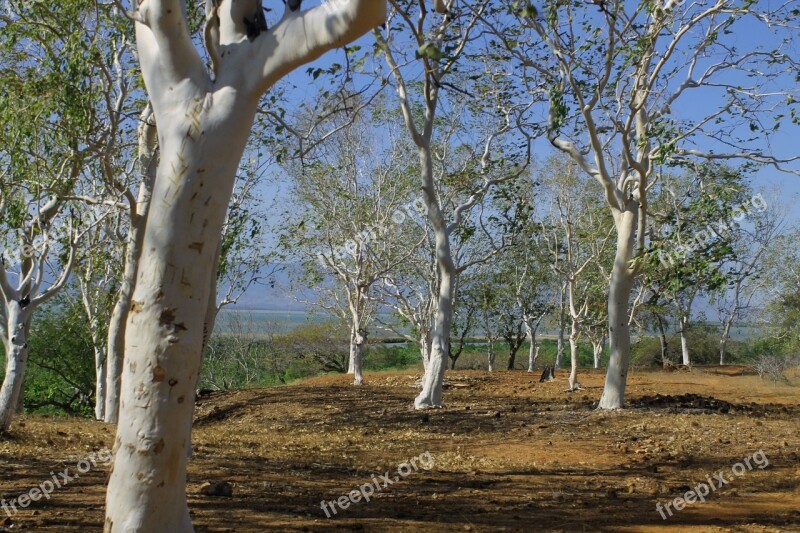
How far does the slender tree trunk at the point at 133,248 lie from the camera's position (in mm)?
8989

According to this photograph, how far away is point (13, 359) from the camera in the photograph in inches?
367

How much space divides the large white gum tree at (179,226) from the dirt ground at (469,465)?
1448mm

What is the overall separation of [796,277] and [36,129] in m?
33.7

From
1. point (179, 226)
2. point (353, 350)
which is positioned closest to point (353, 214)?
point (353, 350)

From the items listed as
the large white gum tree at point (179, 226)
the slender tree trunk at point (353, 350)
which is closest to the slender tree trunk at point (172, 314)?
the large white gum tree at point (179, 226)

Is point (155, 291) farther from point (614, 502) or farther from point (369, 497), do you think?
point (614, 502)

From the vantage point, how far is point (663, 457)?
8.46 m

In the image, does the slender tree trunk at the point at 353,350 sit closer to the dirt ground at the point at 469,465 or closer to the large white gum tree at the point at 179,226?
the dirt ground at the point at 469,465
